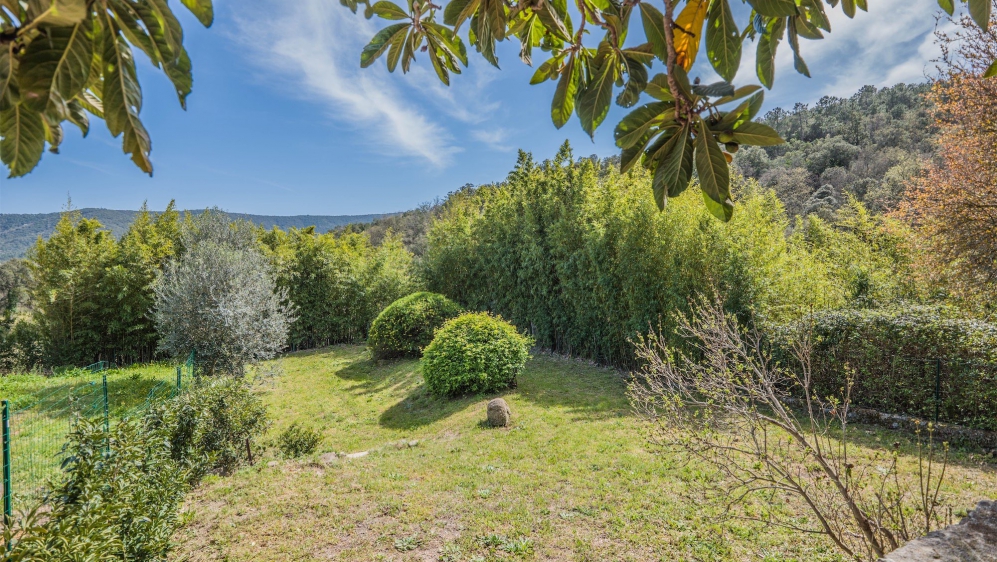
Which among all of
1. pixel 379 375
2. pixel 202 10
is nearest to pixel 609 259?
pixel 379 375

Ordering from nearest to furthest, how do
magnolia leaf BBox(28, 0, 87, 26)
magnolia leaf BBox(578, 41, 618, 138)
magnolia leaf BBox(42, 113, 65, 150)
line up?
magnolia leaf BBox(28, 0, 87, 26) → magnolia leaf BBox(42, 113, 65, 150) → magnolia leaf BBox(578, 41, 618, 138)

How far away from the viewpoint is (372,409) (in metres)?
7.17

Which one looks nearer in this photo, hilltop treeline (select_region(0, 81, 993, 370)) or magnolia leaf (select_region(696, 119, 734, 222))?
magnolia leaf (select_region(696, 119, 734, 222))

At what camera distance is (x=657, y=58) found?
0.92 meters

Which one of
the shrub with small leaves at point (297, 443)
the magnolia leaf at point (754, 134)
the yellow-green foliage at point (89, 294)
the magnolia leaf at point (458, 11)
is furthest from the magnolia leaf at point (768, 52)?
the yellow-green foliage at point (89, 294)

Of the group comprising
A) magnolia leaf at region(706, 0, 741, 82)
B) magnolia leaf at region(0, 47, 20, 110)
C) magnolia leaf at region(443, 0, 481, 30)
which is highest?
magnolia leaf at region(443, 0, 481, 30)

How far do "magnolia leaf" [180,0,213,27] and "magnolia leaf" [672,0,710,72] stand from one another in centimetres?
81

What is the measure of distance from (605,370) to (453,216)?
25.0ft

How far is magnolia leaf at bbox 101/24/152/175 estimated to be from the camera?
1.42ft

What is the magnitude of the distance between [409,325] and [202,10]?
32.2ft

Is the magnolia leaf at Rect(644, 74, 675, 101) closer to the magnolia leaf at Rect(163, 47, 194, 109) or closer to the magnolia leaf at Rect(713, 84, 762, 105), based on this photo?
the magnolia leaf at Rect(713, 84, 762, 105)

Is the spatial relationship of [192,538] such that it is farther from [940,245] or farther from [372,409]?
[940,245]

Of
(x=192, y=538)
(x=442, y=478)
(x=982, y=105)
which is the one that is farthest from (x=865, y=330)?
(x=192, y=538)

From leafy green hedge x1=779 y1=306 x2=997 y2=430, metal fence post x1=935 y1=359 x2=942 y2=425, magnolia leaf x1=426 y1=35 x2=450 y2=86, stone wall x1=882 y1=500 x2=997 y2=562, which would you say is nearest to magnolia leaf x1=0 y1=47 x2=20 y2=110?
magnolia leaf x1=426 y1=35 x2=450 y2=86
